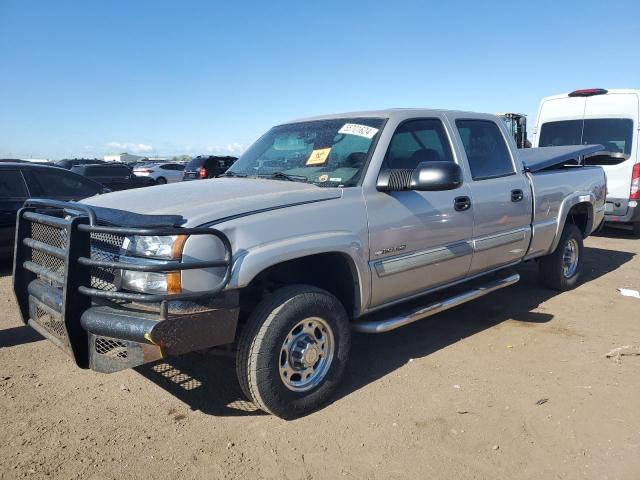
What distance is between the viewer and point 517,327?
4758 millimetres

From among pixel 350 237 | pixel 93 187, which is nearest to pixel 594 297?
pixel 350 237

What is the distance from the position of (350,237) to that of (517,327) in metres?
2.35

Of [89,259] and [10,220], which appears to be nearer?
[89,259]

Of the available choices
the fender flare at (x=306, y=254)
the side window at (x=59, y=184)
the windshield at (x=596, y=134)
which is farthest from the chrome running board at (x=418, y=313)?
the windshield at (x=596, y=134)

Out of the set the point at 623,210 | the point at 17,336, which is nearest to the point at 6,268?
the point at 17,336

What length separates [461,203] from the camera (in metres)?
4.08

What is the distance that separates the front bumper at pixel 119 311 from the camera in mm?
2592

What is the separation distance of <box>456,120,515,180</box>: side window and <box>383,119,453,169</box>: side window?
284 mm

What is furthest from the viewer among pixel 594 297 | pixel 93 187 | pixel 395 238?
pixel 93 187

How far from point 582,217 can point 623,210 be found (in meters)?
3.24

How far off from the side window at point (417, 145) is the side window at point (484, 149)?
28 centimetres

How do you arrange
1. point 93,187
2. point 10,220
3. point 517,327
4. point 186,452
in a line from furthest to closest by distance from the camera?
point 93,187
point 10,220
point 517,327
point 186,452

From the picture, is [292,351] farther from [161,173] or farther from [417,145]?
[161,173]

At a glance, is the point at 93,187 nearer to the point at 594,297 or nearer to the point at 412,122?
the point at 412,122
